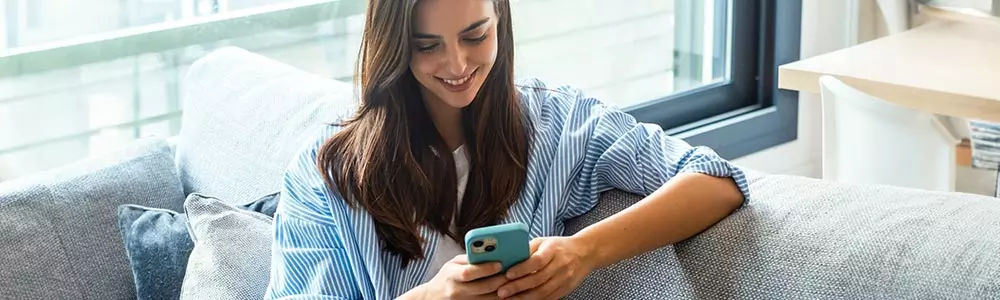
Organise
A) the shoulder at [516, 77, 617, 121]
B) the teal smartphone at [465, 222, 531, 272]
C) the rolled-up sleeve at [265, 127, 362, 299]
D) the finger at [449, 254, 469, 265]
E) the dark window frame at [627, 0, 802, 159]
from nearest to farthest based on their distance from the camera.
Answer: the teal smartphone at [465, 222, 531, 272] → the finger at [449, 254, 469, 265] → the rolled-up sleeve at [265, 127, 362, 299] → the shoulder at [516, 77, 617, 121] → the dark window frame at [627, 0, 802, 159]

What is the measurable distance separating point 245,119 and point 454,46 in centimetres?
59

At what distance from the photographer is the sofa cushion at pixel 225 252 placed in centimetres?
158

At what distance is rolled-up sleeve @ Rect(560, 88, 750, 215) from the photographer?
157 cm

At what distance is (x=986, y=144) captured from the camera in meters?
2.44

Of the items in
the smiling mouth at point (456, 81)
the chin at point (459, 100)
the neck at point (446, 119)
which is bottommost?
the neck at point (446, 119)

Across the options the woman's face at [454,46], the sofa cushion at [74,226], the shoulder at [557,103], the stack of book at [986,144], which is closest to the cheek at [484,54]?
the woman's face at [454,46]

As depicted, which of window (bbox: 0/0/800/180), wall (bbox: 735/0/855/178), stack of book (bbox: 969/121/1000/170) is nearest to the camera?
window (bbox: 0/0/800/180)

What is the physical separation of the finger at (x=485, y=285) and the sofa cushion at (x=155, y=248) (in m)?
0.44

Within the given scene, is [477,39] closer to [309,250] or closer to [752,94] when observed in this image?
[309,250]

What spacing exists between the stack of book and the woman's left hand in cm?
126

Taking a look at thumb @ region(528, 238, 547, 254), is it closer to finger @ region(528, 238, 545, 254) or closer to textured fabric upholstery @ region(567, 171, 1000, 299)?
finger @ region(528, 238, 545, 254)

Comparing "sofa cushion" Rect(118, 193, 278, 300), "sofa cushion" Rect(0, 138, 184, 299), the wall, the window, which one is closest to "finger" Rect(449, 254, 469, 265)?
"sofa cushion" Rect(118, 193, 278, 300)

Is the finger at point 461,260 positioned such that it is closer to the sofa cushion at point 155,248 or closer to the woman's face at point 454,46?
the woman's face at point 454,46

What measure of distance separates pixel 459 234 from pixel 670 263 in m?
0.26
